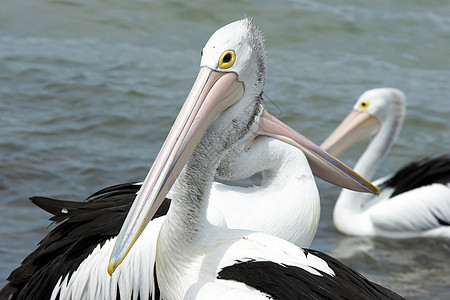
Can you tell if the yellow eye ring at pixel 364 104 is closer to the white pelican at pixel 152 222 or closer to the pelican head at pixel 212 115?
the white pelican at pixel 152 222

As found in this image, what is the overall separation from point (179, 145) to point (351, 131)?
3.60 meters

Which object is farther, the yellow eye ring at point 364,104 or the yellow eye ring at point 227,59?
the yellow eye ring at point 364,104

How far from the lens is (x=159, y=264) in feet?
8.04

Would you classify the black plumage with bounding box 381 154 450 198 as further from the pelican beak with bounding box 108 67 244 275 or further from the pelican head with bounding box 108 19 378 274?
the pelican beak with bounding box 108 67 244 275

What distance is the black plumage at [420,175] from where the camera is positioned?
5.04 m

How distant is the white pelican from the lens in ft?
8.55

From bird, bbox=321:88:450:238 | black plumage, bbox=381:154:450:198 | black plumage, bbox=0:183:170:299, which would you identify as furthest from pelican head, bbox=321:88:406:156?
black plumage, bbox=0:183:170:299

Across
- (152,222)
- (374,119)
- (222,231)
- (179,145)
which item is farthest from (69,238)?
(374,119)

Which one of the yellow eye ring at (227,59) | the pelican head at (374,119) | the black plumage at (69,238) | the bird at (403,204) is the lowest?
Answer: the black plumage at (69,238)

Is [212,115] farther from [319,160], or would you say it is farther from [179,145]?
[319,160]

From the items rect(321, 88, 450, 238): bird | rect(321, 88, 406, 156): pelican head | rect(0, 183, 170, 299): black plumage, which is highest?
rect(321, 88, 406, 156): pelican head

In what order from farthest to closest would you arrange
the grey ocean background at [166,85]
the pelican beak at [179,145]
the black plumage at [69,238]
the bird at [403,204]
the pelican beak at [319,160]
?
the bird at [403,204] → the grey ocean background at [166,85] → the pelican beak at [319,160] → the black plumage at [69,238] → the pelican beak at [179,145]

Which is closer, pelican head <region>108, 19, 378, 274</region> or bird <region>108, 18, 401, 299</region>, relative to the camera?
pelican head <region>108, 19, 378, 274</region>

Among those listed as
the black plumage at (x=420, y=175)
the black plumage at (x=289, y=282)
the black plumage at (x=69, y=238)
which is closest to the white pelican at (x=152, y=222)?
the black plumage at (x=69, y=238)
